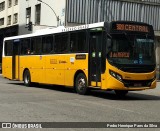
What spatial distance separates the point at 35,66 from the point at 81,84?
528 cm

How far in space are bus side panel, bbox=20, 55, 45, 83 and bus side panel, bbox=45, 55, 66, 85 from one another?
597mm

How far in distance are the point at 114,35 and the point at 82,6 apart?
84.0 ft

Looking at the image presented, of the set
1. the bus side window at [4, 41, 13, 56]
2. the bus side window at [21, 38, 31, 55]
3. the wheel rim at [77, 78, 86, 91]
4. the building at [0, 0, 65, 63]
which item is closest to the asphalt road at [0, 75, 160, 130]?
the wheel rim at [77, 78, 86, 91]

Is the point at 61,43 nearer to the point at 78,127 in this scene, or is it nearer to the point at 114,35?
the point at 114,35

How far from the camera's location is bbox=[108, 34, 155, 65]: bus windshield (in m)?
16.3

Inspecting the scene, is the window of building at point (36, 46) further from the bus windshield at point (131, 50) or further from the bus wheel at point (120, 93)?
the bus windshield at point (131, 50)

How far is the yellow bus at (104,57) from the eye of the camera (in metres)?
16.3

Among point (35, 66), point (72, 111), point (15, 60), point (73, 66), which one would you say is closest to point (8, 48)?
point (15, 60)

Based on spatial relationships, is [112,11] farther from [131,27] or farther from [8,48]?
[131,27]

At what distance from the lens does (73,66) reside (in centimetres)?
1872

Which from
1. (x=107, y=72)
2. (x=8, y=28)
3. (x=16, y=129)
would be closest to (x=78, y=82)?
(x=107, y=72)

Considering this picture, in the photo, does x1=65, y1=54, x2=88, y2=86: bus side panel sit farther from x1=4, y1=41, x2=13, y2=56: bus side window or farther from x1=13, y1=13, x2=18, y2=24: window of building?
x1=13, y1=13, x2=18, y2=24: window of building

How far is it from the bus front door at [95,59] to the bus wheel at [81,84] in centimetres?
45

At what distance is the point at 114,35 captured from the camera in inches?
643
